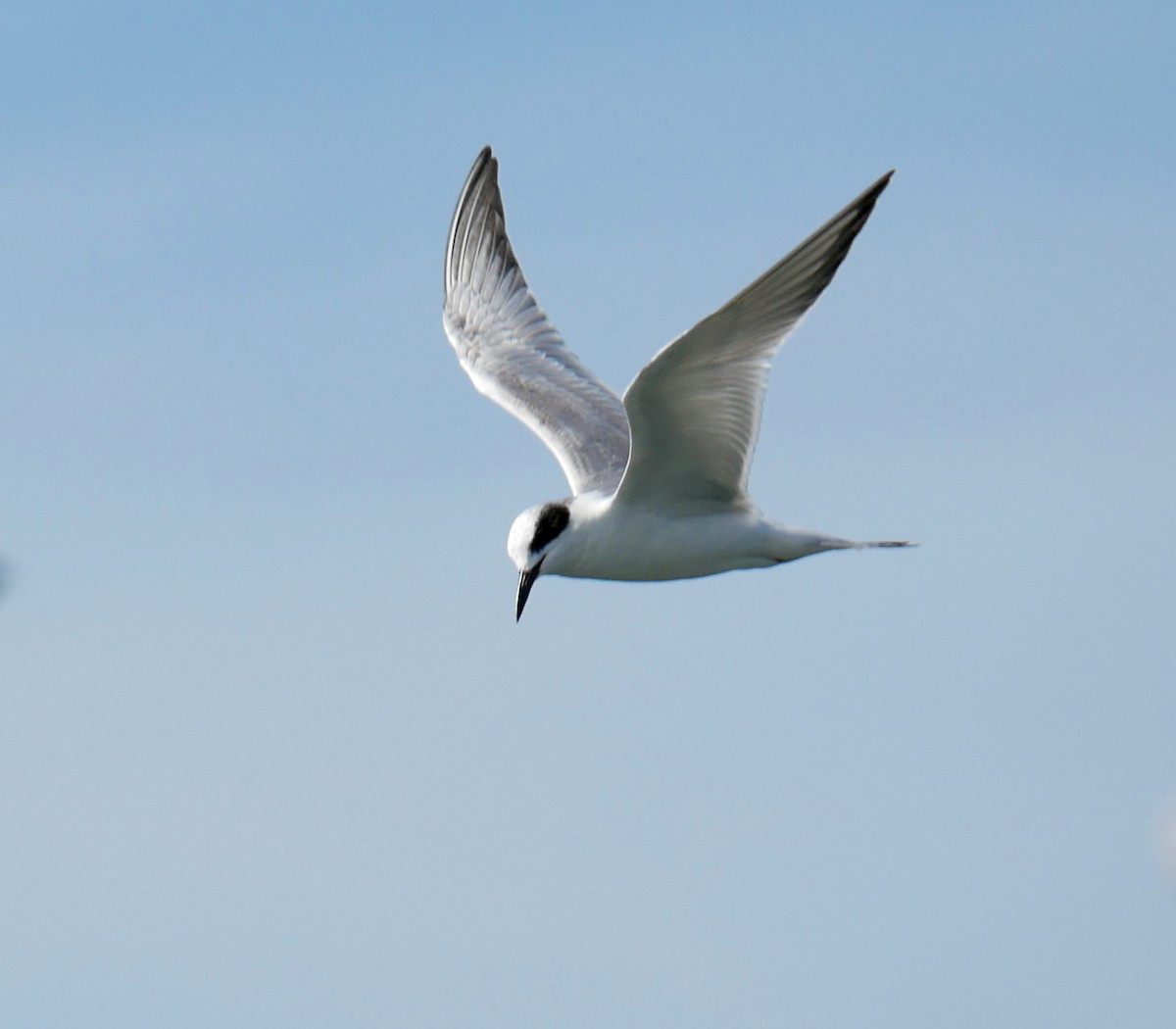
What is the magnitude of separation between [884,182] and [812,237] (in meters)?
0.53

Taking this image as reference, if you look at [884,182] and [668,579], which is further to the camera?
[668,579]

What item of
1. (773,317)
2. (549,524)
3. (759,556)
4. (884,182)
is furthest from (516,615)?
(884,182)

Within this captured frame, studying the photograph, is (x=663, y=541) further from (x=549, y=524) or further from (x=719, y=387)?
(x=719, y=387)

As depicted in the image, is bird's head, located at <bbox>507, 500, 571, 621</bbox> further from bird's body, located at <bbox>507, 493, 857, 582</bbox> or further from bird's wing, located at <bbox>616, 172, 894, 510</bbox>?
bird's wing, located at <bbox>616, 172, 894, 510</bbox>

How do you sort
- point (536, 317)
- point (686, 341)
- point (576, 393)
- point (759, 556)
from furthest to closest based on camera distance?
1. point (536, 317)
2. point (576, 393)
3. point (759, 556)
4. point (686, 341)

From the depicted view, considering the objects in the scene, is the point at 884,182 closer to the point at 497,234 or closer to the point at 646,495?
the point at 646,495

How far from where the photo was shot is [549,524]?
1320cm

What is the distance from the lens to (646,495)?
13.1 m

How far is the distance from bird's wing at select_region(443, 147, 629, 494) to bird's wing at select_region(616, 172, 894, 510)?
→ 1486mm

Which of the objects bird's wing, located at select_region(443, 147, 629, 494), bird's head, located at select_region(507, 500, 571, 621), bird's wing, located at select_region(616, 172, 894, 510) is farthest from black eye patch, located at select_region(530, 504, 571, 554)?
bird's wing, located at select_region(443, 147, 629, 494)

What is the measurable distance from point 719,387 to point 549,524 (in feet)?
5.46

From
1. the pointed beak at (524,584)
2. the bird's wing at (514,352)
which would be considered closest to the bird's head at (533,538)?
the pointed beak at (524,584)

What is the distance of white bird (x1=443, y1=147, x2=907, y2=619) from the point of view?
11.5 m

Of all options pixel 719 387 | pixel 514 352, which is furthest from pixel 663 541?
pixel 514 352
